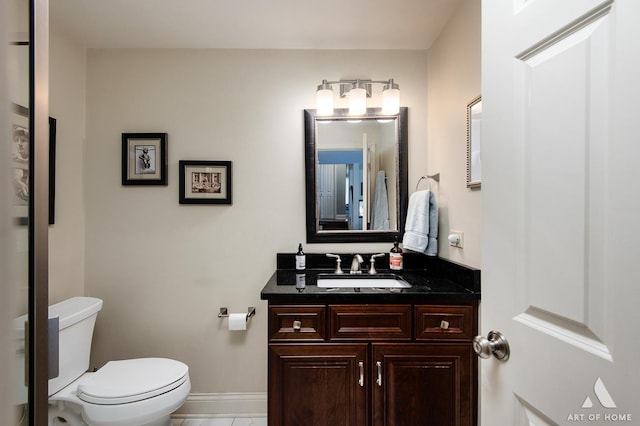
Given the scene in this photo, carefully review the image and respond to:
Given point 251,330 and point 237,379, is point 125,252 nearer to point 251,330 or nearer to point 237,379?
point 251,330

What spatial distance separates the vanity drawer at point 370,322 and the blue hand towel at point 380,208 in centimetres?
66

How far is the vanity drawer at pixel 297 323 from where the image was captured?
1.37 metres

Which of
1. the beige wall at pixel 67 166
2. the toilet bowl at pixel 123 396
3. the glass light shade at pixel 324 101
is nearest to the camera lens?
the toilet bowl at pixel 123 396

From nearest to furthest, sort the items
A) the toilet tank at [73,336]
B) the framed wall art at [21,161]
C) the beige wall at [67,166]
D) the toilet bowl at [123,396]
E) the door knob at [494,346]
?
1. the framed wall art at [21,161]
2. the door knob at [494,346]
3. the toilet bowl at [123,396]
4. the toilet tank at [73,336]
5. the beige wall at [67,166]

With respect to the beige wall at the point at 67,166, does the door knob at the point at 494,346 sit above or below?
below

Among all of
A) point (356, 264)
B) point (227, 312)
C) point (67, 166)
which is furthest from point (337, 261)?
point (67, 166)

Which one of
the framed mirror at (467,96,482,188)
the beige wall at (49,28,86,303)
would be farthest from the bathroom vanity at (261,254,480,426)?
the beige wall at (49,28,86,303)

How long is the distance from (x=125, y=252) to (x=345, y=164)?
1.59 m

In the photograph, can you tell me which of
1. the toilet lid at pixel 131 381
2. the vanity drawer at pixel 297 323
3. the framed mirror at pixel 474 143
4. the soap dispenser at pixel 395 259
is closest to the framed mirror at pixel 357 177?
the soap dispenser at pixel 395 259

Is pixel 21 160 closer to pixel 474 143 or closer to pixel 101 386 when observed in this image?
pixel 101 386

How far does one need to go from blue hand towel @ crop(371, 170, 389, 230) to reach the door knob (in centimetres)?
121

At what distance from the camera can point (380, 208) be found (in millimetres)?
1926

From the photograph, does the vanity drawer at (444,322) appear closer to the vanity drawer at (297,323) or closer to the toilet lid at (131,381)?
the vanity drawer at (297,323)

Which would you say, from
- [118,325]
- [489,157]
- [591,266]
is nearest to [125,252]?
[118,325]
